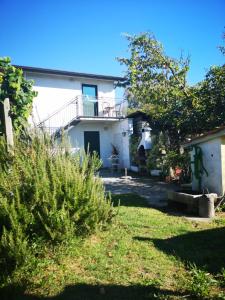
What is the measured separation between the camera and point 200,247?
4.59m

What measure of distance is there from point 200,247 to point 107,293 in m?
2.10

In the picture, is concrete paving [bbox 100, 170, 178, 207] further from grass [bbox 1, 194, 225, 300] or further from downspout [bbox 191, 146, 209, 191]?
grass [bbox 1, 194, 225, 300]

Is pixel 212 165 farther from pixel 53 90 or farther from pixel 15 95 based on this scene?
pixel 53 90

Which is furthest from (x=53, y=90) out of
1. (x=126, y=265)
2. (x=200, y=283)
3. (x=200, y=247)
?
(x=200, y=283)

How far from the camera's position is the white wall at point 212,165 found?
7115 millimetres

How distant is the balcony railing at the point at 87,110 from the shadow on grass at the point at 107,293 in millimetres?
13625

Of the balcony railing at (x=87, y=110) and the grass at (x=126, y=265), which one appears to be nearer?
the grass at (x=126, y=265)

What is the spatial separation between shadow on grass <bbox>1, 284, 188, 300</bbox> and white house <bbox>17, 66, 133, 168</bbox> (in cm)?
1282

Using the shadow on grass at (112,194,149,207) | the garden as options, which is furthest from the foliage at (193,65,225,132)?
the garden

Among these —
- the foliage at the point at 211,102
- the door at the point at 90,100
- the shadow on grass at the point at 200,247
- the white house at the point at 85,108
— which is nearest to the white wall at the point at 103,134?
the white house at the point at 85,108

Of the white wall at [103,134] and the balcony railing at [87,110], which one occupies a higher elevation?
the balcony railing at [87,110]

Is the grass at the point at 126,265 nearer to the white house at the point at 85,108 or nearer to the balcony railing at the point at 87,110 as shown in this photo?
the white house at the point at 85,108

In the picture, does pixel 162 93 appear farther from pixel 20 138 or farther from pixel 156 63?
pixel 20 138

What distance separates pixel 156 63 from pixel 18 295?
1151 centimetres
